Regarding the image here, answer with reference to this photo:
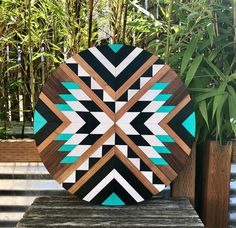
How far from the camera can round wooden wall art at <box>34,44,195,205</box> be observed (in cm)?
111

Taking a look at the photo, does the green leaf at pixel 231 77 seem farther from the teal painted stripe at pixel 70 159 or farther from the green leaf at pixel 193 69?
the teal painted stripe at pixel 70 159

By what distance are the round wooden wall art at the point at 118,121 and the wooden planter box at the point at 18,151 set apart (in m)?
0.16

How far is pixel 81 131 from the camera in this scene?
111 centimetres

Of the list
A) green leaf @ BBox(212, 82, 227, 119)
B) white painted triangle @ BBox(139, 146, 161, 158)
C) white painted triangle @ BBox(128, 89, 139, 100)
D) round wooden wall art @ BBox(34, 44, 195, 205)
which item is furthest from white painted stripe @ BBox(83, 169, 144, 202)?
green leaf @ BBox(212, 82, 227, 119)

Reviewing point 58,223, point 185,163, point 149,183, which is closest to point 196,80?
point 185,163

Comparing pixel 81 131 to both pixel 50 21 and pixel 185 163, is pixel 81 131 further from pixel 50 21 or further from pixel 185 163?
pixel 50 21

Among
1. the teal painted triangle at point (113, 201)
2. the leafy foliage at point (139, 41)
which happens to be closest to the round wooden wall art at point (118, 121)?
the teal painted triangle at point (113, 201)

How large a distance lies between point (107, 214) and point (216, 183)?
0.43 meters

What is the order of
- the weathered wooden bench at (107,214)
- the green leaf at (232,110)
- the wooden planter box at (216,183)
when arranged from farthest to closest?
the wooden planter box at (216,183) < the green leaf at (232,110) < the weathered wooden bench at (107,214)

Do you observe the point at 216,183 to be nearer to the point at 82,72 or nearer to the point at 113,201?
the point at 113,201

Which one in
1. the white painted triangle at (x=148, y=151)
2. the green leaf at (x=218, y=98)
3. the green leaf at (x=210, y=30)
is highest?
the green leaf at (x=210, y=30)

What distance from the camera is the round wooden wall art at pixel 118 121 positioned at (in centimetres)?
111

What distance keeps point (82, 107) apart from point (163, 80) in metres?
0.29

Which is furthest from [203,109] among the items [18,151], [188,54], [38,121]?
[18,151]
